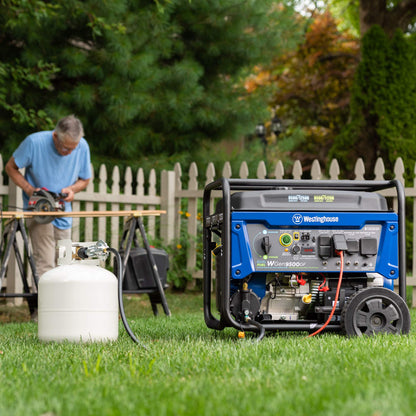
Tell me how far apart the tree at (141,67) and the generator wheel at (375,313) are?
517 centimetres

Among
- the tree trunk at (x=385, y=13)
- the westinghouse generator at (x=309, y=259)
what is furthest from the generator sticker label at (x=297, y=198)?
the tree trunk at (x=385, y=13)

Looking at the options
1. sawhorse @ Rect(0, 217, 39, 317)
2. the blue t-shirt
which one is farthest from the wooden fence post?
sawhorse @ Rect(0, 217, 39, 317)

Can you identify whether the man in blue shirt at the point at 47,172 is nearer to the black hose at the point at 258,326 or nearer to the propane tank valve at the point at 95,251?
the propane tank valve at the point at 95,251

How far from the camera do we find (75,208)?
8.02 m

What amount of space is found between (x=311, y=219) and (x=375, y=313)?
680 millimetres

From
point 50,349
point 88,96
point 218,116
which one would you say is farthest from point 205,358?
point 218,116

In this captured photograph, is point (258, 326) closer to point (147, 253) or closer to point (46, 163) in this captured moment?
point (147, 253)

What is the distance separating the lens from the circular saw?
6.10 m

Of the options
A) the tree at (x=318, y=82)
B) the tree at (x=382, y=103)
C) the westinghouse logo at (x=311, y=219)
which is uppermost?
the tree at (x=318, y=82)

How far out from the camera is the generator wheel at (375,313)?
13.7 feet

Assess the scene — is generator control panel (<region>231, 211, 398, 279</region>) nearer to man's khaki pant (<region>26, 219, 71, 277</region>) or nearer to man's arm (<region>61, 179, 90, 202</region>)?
man's arm (<region>61, 179, 90, 202</region>)

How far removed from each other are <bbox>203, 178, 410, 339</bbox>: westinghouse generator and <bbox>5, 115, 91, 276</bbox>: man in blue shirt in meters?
2.49

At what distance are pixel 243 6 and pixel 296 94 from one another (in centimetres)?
800

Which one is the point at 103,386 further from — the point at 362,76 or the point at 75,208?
the point at 362,76
